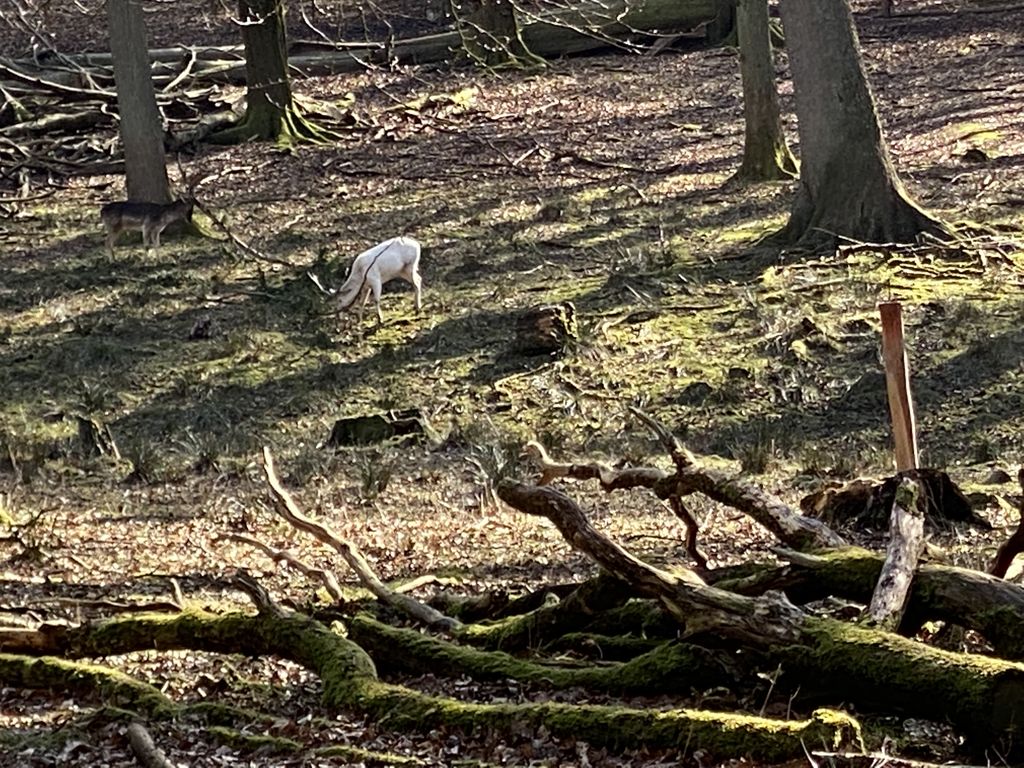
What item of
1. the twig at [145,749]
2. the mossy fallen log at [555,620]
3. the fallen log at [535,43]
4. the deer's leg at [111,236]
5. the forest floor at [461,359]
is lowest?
the forest floor at [461,359]

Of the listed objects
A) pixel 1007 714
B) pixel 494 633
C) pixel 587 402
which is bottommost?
pixel 587 402

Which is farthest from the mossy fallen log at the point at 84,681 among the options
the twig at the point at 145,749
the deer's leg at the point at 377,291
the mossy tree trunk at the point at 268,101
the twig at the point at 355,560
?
the mossy tree trunk at the point at 268,101

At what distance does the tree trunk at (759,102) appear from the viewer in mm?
19125

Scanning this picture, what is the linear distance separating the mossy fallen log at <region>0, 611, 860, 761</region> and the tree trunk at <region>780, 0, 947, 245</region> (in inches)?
422

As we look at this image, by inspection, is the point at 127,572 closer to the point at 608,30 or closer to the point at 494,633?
the point at 494,633

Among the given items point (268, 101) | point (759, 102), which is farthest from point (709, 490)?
point (268, 101)

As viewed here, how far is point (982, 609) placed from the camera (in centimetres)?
523

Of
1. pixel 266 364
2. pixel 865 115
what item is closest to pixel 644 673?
pixel 266 364

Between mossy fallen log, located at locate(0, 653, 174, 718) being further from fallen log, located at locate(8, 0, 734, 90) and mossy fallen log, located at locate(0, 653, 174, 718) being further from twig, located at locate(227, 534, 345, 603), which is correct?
fallen log, located at locate(8, 0, 734, 90)

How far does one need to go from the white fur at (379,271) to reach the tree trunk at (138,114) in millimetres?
4975

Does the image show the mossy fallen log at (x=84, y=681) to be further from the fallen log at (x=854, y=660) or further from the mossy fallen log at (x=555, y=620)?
the fallen log at (x=854, y=660)

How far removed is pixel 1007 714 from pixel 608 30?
28094 millimetres

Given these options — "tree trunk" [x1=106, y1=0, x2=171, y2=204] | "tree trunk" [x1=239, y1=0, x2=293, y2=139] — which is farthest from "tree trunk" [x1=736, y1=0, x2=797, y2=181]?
"tree trunk" [x1=239, y1=0, x2=293, y2=139]

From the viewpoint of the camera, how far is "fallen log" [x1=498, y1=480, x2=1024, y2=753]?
4668 mm
